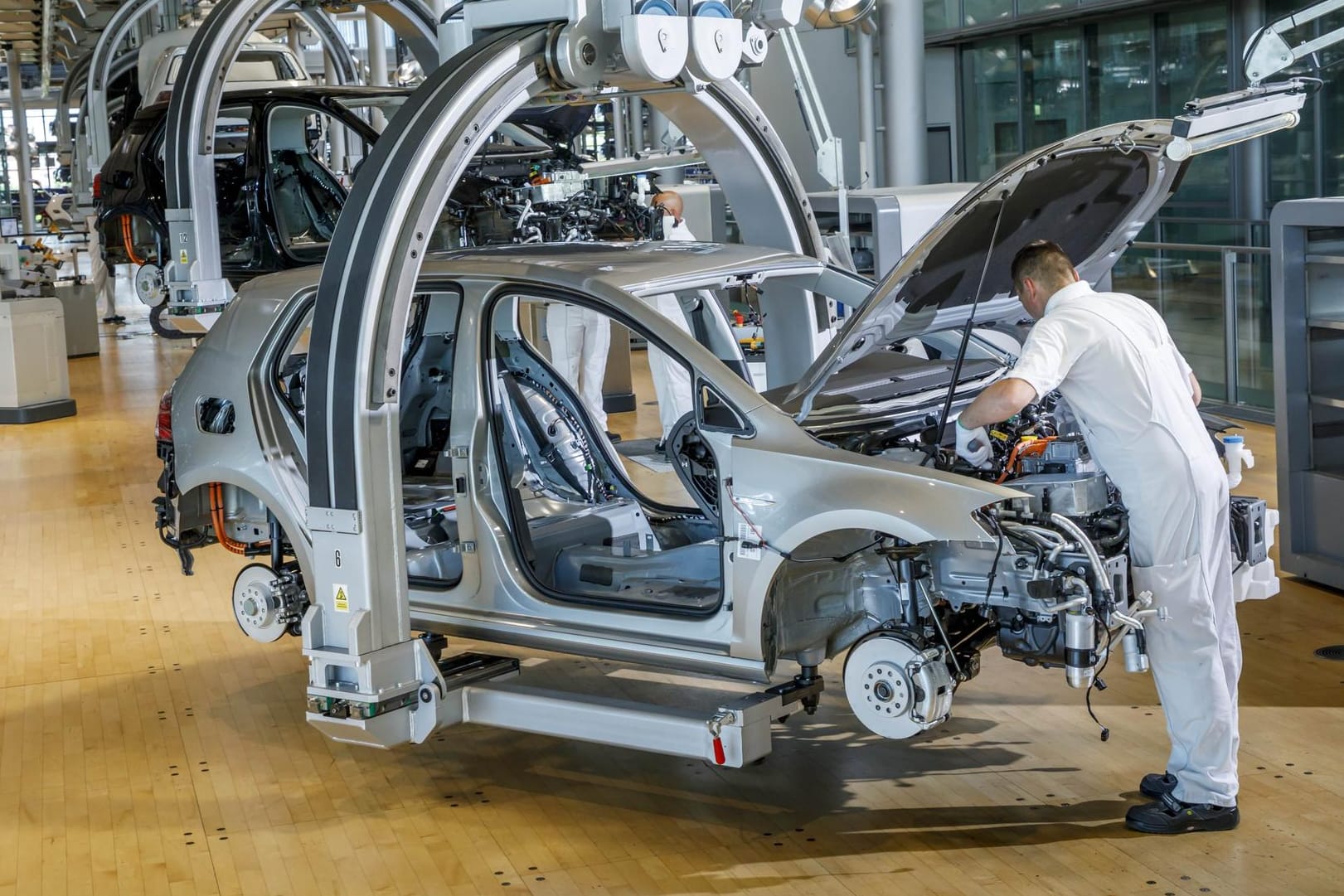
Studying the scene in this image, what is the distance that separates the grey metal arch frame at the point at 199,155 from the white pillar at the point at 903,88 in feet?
19.4

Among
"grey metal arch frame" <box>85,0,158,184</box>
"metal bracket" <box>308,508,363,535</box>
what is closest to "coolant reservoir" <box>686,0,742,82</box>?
"metal bracket" <box>308,508,363,535</box>

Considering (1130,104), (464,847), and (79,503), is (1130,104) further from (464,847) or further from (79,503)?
(464,847)

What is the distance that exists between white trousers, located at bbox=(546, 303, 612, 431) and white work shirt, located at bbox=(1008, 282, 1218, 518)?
6670 mm

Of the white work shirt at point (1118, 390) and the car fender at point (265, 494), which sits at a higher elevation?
the white work shirt at point (1118, 390)

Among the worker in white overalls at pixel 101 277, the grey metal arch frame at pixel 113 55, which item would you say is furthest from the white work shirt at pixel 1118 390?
the worker in white overalls at pixel 101 277

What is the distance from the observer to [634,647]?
4840 mm

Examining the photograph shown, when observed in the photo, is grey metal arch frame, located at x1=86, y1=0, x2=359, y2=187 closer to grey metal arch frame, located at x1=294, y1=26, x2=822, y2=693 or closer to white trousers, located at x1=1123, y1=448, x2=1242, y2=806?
grey metal arch frame, located at x1=294, y1=26, x2=822, y2=693

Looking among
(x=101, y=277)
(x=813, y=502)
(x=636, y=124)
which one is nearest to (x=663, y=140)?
(x=636, y=124)

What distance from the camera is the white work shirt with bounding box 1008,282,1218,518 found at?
170 inches

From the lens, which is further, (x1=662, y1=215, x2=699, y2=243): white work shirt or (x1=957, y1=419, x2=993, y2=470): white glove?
(x1=662, y1=215, x2=699, y2=243): white work shirt

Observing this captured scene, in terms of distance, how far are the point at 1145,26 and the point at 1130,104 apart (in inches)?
29.4

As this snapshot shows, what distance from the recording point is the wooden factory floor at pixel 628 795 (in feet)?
14.2

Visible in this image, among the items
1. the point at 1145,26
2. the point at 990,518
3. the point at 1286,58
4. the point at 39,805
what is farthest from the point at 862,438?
the point at 1145,26

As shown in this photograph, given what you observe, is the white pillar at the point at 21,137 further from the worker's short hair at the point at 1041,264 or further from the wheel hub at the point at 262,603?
the worker's short hair at the point at 1041,264
